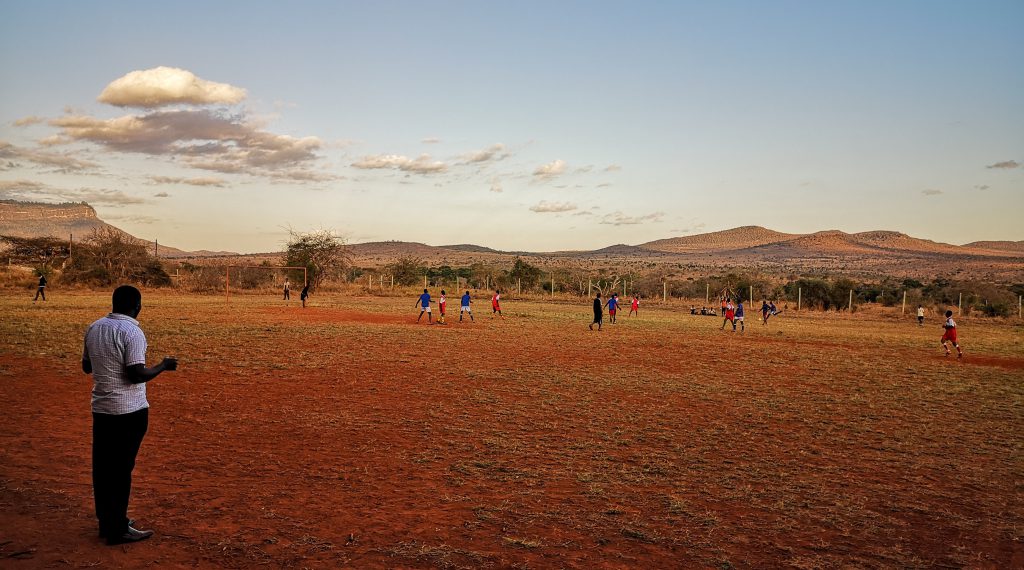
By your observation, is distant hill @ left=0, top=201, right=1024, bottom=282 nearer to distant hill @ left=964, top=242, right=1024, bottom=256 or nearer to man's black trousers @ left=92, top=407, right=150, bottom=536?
distant hill @ left=964, top=242, right=1024, bottom=256

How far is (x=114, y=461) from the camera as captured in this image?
18.0 ft

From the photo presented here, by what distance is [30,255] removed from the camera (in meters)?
70.3

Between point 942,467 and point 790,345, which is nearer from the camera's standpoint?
point 942,467

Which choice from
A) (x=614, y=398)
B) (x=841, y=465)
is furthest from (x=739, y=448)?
(x=614, y=398)

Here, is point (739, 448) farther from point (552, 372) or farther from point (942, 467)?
point (552, 372)

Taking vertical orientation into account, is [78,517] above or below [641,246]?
below

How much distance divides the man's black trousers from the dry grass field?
258mm

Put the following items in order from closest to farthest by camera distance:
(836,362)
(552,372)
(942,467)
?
1. (942,467)
2. (552,372)
3. (836,362)

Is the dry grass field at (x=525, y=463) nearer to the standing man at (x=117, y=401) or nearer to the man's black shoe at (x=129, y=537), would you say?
the man's black shoe at (x=129, y=537)

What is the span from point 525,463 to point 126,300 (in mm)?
4838

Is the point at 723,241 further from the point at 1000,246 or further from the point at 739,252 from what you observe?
the point at 1000,246

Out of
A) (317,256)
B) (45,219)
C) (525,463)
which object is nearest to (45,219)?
(45,219)

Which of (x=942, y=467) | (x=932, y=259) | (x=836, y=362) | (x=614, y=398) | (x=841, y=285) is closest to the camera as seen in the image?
(x=942, y=467)

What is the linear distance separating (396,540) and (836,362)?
664 inches
